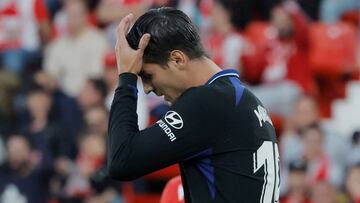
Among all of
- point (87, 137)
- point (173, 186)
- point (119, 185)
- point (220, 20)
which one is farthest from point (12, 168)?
point (173, 186)

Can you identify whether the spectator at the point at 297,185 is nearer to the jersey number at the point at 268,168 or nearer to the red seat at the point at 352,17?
the red seat at the point at 352,17

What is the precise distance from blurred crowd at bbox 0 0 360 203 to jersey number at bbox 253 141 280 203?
13.4 feet

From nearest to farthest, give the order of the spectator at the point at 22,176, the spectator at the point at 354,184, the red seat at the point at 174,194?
the red seat at the point at 174,194 < the spectator at the point at 354,184 < the spectator at the point at 22,176

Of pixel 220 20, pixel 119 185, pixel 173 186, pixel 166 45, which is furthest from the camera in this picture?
pixel 220 20

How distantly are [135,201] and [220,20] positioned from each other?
2.21 meters

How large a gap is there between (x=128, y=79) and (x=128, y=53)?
10 cm

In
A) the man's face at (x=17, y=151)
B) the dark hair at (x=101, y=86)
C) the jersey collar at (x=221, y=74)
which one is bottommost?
the man's face at (x=17, y=151)

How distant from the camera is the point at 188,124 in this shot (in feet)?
12.3

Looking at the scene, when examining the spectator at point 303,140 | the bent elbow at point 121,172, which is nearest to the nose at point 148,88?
the bent elbow at point 121,172

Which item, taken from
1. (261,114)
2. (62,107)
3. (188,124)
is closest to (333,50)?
(62,107)

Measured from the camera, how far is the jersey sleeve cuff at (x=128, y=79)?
3846 millimetres

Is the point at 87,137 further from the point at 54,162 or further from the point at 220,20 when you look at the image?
the point at 220,20

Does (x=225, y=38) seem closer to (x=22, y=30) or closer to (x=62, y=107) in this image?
(x=62, y=107)

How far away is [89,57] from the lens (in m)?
10.6
